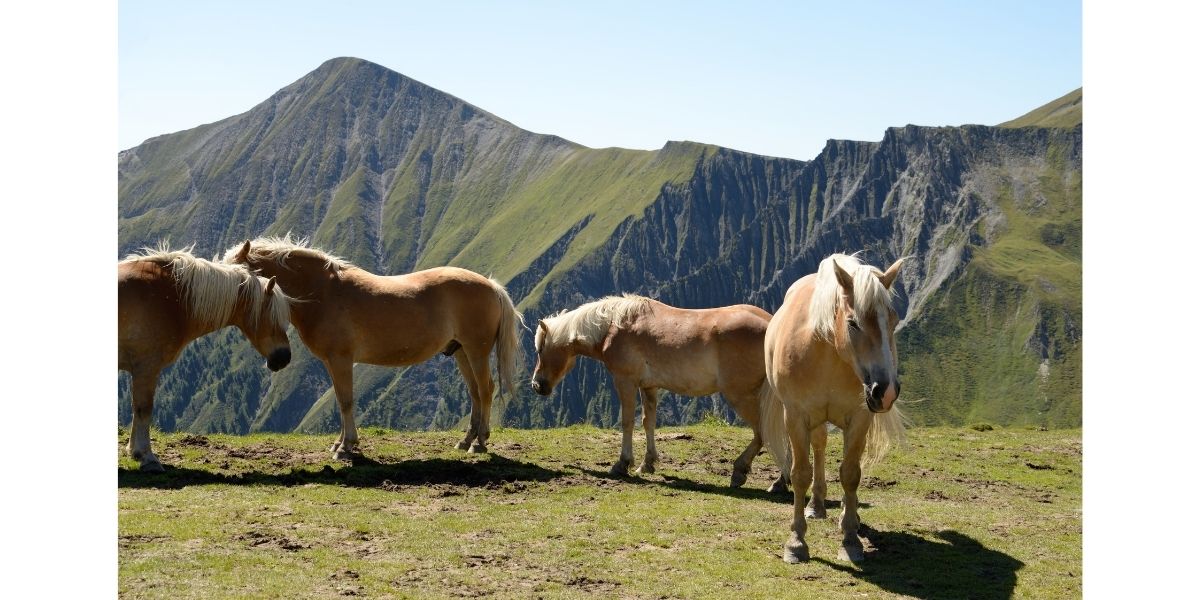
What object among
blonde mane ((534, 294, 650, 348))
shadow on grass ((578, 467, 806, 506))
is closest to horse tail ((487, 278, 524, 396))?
blonde mane ((534, 294, 650, 348))

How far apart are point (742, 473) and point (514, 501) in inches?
143

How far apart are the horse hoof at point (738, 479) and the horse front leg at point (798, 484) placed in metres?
3.90

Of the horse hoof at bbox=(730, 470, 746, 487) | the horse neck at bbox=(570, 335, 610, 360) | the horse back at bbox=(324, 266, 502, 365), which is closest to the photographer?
the horse hoof at bbox=(730, 470, 746, 487)

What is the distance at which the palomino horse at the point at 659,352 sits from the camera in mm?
13703

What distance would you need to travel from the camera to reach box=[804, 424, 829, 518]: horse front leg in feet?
32.7

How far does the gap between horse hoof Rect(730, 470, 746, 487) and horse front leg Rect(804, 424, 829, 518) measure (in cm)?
233

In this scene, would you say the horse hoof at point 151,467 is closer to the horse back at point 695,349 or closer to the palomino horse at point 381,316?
the palomino horse at point 381,316

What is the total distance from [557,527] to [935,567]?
4.12 m

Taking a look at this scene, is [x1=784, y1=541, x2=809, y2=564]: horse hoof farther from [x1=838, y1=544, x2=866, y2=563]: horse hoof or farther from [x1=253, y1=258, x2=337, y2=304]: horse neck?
[x1=253, y1=258, x2=337, y2=304]: horse neck

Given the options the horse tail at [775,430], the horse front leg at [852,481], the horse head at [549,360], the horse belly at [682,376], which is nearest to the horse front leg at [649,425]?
the horse belly at [682,376]

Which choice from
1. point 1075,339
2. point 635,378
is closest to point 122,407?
point 1075,339

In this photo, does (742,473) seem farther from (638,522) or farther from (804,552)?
(804,552)

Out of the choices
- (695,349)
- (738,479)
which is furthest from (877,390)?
(695,349)

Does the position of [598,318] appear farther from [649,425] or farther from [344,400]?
[344,400]
